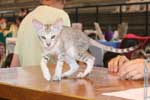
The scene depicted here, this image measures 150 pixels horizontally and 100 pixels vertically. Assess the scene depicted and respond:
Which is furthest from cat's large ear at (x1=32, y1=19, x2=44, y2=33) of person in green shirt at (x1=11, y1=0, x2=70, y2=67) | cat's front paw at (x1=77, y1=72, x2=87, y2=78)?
person in green shirt at (x1=11, y1=0, x2=70, y2=67)

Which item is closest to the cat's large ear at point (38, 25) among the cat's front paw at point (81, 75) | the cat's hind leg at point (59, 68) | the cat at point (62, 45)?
the cat at point (62, 45)

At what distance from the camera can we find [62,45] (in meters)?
1.28

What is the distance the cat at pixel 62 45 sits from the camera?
4.09ft

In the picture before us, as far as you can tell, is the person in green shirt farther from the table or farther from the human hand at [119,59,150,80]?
the human hand at [119,59,150,80]

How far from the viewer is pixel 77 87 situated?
3.77ft

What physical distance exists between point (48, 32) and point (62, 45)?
71 millimetres

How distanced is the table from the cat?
4cm

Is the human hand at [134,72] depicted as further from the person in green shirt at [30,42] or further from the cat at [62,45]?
the person in green shirt at [30,42]

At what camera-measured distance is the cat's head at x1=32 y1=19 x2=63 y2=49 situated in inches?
48.8

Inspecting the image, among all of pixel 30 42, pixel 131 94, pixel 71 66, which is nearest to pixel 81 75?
pixel 71 66

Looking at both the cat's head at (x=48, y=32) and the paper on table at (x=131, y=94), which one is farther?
the cat's head at (x=48, y=32)

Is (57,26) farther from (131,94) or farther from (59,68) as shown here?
(131,94)

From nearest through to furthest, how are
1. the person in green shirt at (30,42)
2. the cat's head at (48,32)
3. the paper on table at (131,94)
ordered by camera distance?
the paper on table at (131,94) → the cat's head at (48,32) → the person in green shirt at (30,42)

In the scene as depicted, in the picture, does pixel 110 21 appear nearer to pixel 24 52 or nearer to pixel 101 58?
pixel 101 58
